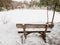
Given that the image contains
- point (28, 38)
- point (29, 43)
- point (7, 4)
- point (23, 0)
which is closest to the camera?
point (29, 43)

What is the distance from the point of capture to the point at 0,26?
10055 mm

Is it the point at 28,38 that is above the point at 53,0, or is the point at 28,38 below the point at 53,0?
below

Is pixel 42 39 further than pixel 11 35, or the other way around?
pixel 11 35

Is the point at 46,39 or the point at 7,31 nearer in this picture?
the point at 46,39

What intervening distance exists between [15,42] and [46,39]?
4.52ft

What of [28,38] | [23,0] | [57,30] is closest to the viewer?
[28,38]

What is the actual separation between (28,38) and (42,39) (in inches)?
23.1

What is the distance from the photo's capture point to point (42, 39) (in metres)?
8.16

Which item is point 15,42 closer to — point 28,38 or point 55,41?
point 28,38

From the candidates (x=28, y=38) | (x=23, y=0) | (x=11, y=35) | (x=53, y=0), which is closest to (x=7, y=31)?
(x=11, y=35)

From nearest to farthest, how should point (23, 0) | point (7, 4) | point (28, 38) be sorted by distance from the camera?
1. point (28, 38)
2. point (7, 4)
3. point (23, 0)

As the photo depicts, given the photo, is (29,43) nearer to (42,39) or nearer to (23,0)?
(42,39)

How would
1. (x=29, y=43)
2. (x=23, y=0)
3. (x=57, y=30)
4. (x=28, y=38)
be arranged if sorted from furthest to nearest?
(x=23, y=0) → (x=57, y=30) → (x=28, y=38) → (x=29, y=43)

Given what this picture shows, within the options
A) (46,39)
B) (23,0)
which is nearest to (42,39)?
(46,39)
